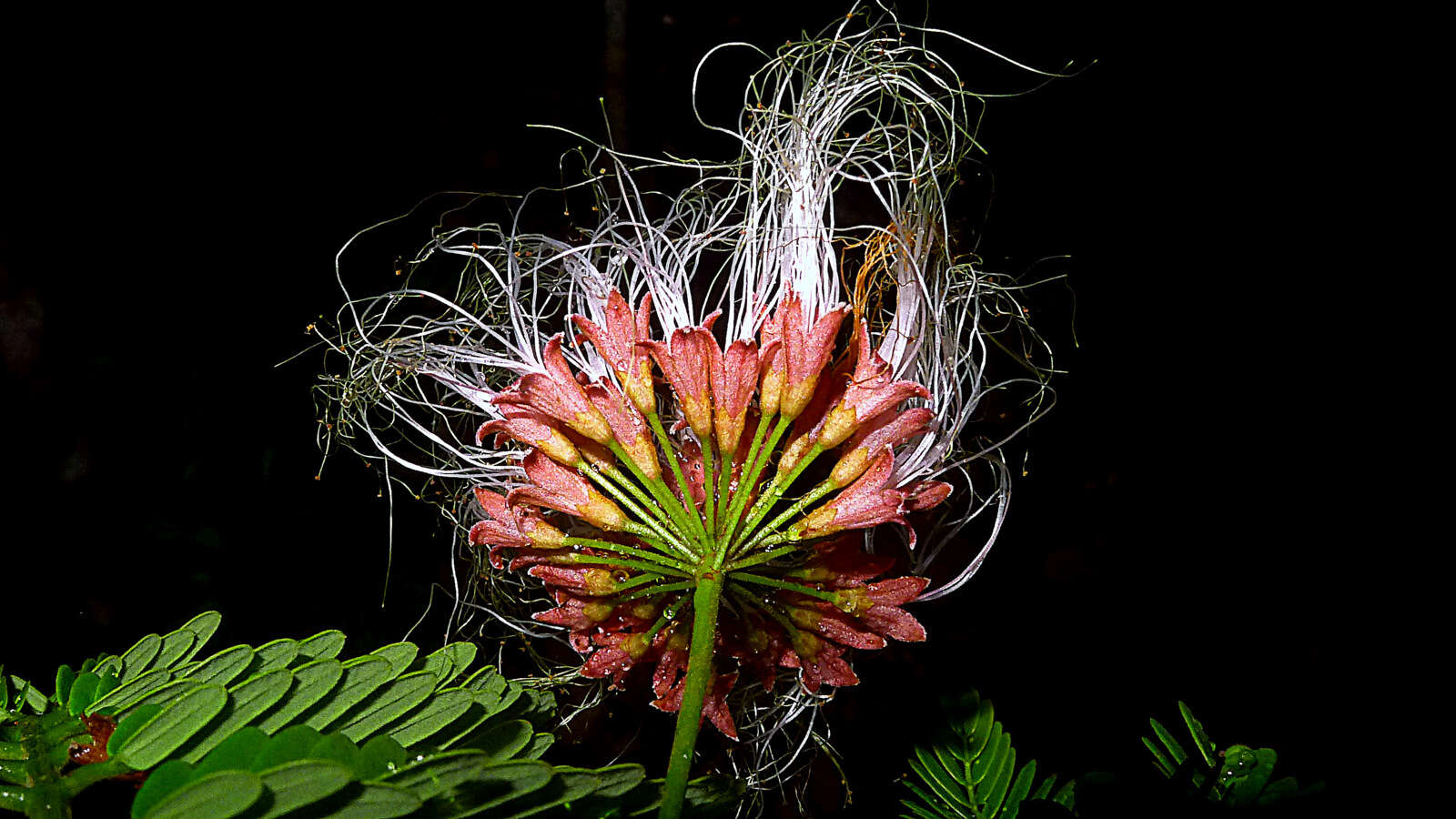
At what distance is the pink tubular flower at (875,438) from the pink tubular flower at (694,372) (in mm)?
72

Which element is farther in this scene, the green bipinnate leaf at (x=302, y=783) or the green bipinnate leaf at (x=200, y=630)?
the green bipinnate leaf at (x=200, y=630)

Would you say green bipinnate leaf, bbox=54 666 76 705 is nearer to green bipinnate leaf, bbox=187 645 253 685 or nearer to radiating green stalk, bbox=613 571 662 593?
green bipinnate leaf, bbox=187 645 253 685

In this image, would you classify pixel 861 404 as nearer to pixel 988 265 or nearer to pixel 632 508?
pixel 632 508

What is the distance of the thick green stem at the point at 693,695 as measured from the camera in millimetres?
443

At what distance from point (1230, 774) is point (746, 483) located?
281mm

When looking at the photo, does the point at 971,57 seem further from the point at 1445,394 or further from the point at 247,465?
the point at 247,465

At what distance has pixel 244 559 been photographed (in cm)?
95

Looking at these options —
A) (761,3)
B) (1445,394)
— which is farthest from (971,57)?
(1445,394)

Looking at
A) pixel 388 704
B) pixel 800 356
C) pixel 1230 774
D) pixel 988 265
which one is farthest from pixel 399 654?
pixel 988 265

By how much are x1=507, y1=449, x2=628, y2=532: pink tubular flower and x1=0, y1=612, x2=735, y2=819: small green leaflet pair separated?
0.09m

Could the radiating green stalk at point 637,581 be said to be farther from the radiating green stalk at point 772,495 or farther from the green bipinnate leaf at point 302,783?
the green bipinnate leaf at point 302,783

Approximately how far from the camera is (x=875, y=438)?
0.55 m

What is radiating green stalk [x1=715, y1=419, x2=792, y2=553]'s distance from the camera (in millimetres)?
508

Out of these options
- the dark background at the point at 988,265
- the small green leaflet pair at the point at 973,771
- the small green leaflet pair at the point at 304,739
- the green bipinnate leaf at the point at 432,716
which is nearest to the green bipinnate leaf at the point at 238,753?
the small green leaflet pair at the point at 304,739
